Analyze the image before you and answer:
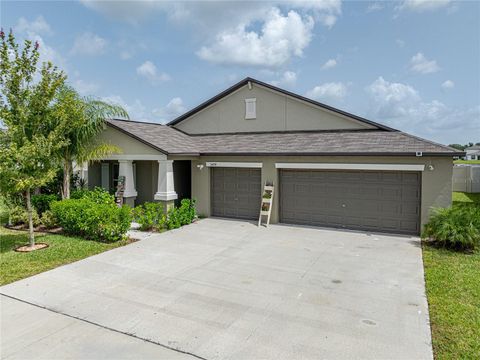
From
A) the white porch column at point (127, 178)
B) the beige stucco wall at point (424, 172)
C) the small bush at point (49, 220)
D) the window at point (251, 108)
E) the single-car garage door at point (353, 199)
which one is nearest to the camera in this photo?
the beige stucco wall at point (424, 172)

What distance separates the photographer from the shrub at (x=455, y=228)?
30.3ft

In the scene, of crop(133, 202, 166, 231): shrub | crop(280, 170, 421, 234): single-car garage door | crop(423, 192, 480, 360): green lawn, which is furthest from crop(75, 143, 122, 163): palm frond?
crop(423, 192, 480, 360): green lawn

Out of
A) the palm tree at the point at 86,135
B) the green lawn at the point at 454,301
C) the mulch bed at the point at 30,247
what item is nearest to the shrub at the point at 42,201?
the palm tree at the point at 86,135

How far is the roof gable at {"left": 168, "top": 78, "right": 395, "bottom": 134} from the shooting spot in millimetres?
14258

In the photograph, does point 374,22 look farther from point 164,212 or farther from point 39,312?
point 39,312

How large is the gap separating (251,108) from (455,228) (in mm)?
9643

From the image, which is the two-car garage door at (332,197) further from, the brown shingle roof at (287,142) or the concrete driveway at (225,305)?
the concrete driveway at (225,305)

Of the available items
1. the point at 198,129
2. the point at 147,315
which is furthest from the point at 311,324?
the point at 198,129

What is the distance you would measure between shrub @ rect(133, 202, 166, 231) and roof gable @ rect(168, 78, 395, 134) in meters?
5.96

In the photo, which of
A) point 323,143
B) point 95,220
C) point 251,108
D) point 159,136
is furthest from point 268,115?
point 95,220

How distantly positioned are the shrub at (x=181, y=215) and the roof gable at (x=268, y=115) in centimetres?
478

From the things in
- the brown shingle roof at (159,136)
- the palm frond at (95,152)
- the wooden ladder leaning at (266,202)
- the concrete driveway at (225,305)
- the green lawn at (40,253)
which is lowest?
the concrete driveway at (225,305)

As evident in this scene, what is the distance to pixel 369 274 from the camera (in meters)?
7.69

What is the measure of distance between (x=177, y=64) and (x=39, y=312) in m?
15.1
